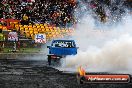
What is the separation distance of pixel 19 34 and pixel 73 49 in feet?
36.3

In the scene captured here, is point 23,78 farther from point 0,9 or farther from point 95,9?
point 95,9

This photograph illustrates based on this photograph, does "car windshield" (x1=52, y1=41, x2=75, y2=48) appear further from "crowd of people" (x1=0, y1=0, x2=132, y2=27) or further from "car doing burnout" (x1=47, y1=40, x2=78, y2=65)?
"crowd of people" (x1=0, y1=0, x2=132, y2=27)

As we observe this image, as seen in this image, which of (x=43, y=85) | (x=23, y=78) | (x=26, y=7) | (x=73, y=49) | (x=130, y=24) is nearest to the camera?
(x=43, y=85)

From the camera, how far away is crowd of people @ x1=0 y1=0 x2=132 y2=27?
116 feet

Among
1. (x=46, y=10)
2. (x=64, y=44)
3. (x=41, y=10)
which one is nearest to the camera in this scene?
(x=64, y=44)

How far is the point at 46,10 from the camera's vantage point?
122 feet

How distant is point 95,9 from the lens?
122 ft

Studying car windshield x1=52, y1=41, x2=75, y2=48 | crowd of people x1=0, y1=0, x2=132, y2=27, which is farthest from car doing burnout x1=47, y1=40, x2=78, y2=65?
crowd of people x1=0, y1=0, x2=132, y2=27

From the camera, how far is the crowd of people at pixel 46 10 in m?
35.3

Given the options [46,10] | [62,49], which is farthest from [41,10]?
[62,49]

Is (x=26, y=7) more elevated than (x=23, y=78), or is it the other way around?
(x=26, y=7)

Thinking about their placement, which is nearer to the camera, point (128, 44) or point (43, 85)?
point (43, 85)

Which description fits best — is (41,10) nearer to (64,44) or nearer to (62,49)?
(64,44)

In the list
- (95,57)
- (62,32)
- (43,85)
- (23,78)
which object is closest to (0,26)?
(62,32)
